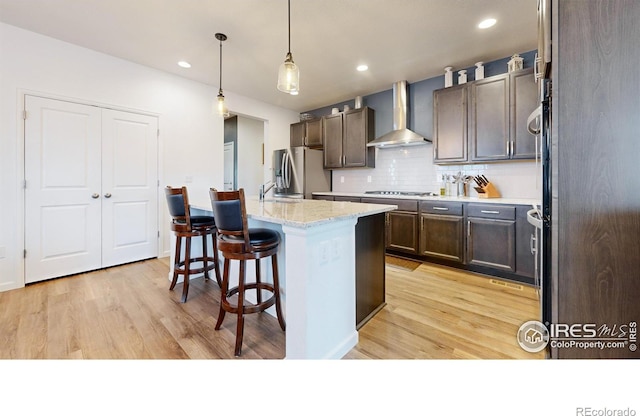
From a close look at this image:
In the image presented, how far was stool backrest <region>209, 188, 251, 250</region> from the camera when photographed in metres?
1.55

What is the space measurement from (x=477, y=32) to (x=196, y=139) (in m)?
3.80

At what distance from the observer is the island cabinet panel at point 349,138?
4.34 meters

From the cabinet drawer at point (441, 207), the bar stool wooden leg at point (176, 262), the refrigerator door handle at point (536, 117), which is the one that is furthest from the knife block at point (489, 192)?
the bar stool wooden leg at point (176, 262)

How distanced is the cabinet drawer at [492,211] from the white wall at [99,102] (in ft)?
12.0

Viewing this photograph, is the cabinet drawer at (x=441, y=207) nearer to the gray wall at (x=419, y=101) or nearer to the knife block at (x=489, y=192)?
the knife block at (x=489, y=192)

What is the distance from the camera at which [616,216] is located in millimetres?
945

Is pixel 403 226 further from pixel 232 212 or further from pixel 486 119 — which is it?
pixel 232 212

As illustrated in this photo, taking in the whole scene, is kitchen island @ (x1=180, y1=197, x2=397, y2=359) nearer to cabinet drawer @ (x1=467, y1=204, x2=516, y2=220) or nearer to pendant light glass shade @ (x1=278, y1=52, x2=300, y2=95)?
pendant light glass shade @ (x1=278, y1=52, x2=300, y2=95)

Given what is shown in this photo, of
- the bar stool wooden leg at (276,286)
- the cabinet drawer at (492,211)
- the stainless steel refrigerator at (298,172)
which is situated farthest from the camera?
the stainless steel refrigerator at (298,172)

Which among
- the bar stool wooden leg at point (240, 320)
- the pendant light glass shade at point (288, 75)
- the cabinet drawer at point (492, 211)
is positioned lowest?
the bar stool wooden leg at point (240, 320)

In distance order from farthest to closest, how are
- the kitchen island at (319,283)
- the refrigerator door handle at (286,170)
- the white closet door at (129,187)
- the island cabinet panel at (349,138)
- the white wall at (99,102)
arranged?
1. the refrigerator door handle at (286,170)
2. the island cabinet panel at (349,138)
3. the white closet door at (129,187)
4. the white wall at (99,102)
5. the kitchen island at (319,283)

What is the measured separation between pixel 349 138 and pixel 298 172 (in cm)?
107
